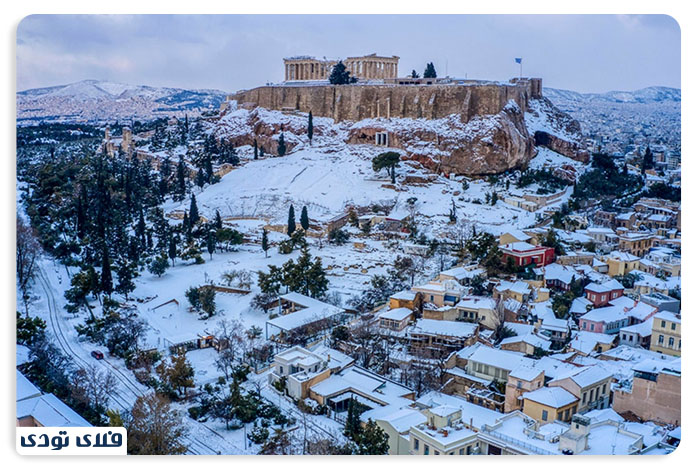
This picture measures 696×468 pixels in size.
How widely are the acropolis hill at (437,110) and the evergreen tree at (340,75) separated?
0.29m

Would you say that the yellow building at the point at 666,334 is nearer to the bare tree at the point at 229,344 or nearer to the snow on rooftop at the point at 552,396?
the snow on rooftop at the point at 552,396

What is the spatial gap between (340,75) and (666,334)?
20.5 meters

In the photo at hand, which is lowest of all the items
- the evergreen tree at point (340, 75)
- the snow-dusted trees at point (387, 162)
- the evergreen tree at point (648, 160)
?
the snow-dusted trees at point (387, 162)

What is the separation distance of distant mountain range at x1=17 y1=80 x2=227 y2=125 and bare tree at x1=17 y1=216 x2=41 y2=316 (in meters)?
2.18

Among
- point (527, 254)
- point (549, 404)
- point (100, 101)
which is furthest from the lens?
point (100, 101)

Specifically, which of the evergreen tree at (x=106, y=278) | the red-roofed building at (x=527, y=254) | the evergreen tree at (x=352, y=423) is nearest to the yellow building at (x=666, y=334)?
the red-roofed building at (x=527, y=254)

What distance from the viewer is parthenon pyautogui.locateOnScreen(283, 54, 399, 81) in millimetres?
27391

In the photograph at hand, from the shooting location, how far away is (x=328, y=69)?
31.1 meters

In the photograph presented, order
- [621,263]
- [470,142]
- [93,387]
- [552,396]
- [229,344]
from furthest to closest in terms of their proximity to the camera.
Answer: [470,142] → [621,263] → [229,344] → [93,387] → [552,396]

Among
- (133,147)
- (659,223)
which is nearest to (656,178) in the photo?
(659,223)

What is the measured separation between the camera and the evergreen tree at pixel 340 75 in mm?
28750

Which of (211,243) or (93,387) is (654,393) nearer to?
(93,387)

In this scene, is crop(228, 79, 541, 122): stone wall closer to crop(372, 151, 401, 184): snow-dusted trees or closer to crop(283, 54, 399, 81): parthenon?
crop(283, 54, 399, 81): parthenon

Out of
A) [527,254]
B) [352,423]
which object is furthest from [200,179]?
[352,423]
